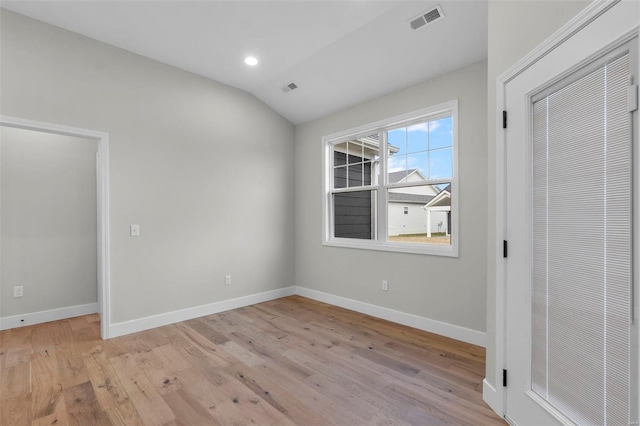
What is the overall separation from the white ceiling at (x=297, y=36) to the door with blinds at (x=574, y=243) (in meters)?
1.29

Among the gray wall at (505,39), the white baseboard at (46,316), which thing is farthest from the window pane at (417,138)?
the white baseboard at (46,316)

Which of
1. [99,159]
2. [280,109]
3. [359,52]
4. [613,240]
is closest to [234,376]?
[613,240]

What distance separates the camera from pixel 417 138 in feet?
11.2

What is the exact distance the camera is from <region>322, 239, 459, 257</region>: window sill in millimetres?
3053

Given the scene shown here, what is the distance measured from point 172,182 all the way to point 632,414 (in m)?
3.94

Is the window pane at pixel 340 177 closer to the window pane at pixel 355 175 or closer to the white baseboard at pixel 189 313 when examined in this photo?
the window pane at pixel 355 175

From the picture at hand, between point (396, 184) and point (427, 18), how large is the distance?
1.69 meters

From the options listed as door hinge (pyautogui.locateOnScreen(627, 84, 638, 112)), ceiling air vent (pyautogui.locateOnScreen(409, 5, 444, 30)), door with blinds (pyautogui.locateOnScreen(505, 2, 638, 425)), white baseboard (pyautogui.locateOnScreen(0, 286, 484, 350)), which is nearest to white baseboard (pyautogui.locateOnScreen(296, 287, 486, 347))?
white baseboard (pyautogui.locateOnScreen(0, 286, 484, 350))

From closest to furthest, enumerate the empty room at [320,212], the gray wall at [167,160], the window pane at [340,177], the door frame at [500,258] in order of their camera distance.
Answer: the empty room at [320,212], the door frame at [500,258], the gray wall at [167,160], the window pane at [340,177]

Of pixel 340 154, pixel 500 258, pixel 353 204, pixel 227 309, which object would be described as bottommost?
pixel 227 309

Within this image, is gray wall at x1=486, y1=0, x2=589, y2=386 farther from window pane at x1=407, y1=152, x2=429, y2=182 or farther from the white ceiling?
window pane at x1=407, y1=152, x2=429, y2=182

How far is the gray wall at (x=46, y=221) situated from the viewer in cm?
333

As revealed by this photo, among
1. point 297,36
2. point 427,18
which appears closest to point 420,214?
point 427,18

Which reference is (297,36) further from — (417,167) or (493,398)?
(493,398)
